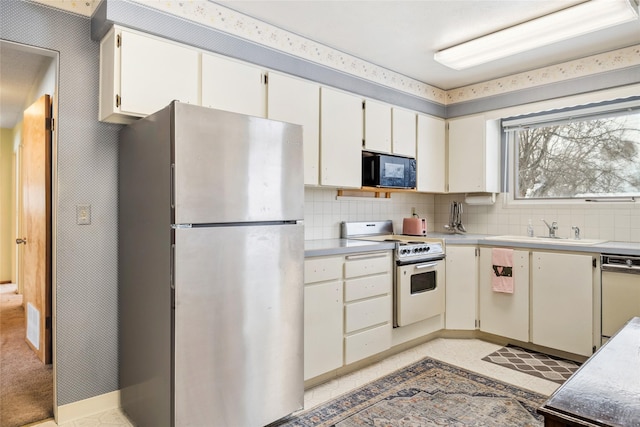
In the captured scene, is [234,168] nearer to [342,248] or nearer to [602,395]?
[342,248]

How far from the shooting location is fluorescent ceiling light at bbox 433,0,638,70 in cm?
245

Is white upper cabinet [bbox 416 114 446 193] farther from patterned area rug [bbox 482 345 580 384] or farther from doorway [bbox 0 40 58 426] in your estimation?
doorway [bbox 0 40 58 426]

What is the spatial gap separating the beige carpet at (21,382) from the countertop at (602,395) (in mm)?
→ 2678

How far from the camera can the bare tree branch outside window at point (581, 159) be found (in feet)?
11.0

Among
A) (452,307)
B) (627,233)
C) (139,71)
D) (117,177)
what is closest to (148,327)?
(117,177)

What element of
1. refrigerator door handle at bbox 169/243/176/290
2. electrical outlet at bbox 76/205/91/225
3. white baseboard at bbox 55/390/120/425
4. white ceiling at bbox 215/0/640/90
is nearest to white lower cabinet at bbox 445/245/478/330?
white ceiling at bbox 215/0/640/90

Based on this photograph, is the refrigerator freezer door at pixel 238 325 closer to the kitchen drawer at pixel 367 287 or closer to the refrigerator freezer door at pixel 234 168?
the refrigerator freezer door at pixel 234 168

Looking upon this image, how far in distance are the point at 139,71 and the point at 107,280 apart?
126 centimetres

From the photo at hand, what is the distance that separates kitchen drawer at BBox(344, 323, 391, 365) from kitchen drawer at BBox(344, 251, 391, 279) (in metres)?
0.45

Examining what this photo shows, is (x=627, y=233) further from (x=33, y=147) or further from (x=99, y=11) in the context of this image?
(x=33, y=147)

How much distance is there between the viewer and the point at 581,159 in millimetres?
3623

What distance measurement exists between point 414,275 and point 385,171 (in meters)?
0.95

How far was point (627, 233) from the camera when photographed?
3.27 metres

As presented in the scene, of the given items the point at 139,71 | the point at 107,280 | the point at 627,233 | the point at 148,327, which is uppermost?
the point at 139,71
